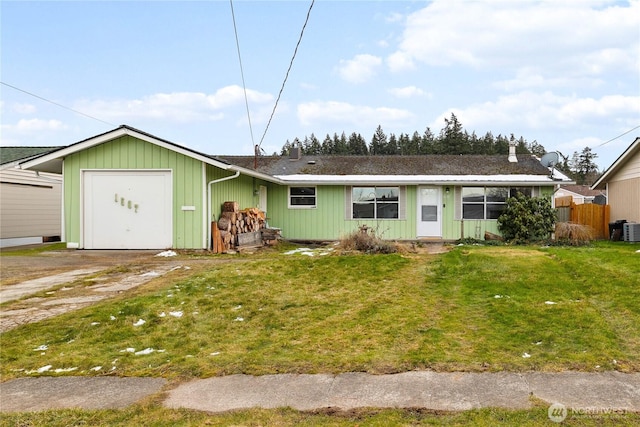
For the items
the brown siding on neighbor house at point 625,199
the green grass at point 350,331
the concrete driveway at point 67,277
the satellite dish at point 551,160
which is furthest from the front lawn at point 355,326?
the satellite dish at point 551,160

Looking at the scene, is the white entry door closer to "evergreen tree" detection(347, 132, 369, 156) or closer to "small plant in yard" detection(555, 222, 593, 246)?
"small plant in yard" detection(555, 222, 593, 246)

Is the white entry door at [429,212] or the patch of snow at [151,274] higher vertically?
the white entry door at [429,212]

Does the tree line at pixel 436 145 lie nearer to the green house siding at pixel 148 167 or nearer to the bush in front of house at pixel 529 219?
the bush in front of house at pixel 529 219

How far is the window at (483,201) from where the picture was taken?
15.2 metres

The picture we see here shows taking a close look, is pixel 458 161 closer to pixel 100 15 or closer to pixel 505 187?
pixel 505 187

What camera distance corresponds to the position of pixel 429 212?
15438mm

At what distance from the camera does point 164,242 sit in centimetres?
1166

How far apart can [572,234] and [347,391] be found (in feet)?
40.7

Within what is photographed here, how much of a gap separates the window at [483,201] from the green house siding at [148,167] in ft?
29.9

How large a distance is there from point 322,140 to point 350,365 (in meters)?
65.2

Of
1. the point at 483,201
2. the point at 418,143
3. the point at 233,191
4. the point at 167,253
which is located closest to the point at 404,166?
the point at 483,201

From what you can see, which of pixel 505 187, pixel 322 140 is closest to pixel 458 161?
pixel 505 187

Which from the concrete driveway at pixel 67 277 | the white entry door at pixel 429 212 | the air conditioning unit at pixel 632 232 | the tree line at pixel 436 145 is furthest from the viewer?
the tree line at pixel 436 145

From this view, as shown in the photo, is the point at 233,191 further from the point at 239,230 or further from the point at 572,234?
the point at 572,234
